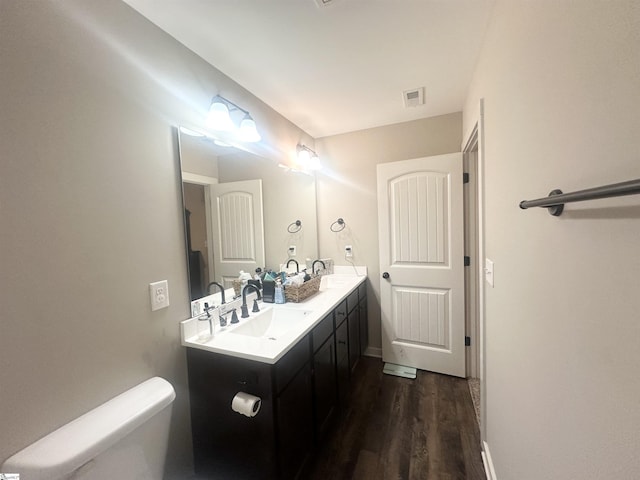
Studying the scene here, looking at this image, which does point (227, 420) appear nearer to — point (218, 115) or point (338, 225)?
point (218, 115)

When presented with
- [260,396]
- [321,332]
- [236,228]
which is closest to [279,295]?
[321,332]

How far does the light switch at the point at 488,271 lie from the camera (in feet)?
4.53

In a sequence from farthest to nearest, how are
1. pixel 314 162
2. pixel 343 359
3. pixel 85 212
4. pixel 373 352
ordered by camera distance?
pixel 373 352
pixel 314 162
pixel 343 359
pixel 85 212

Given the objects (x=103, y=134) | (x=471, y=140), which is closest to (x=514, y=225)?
(x=471, y=140)

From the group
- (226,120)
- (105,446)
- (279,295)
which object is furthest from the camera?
(279,295)

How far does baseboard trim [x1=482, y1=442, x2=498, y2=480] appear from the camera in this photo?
54.0 inches

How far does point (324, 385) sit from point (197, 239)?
1235 mm

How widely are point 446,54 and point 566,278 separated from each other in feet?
5.02

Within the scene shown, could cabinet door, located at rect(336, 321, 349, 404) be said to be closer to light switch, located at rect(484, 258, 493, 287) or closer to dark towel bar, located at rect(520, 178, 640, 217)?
light switch, located at rect(484, 258, 493, 287)

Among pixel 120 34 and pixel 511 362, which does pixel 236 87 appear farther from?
pixel 511 362

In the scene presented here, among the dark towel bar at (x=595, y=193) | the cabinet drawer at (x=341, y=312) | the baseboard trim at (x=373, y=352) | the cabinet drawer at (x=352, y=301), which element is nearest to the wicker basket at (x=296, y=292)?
the cabinet drawer at (x=341, y=312)

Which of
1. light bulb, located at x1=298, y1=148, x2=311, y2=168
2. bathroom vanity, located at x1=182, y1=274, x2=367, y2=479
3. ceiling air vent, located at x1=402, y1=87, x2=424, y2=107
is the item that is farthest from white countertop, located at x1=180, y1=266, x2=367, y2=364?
ceiling air vent, located at x1=402, y1=87, x2=424, y2=107

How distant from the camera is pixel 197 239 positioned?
1481mm

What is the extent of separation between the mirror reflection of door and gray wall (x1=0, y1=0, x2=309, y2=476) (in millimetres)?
59
